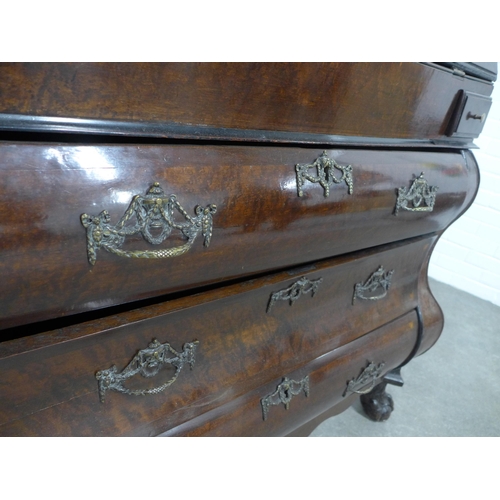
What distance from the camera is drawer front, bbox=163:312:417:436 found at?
27.4 inches

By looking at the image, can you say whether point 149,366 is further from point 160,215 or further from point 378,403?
point 378,403

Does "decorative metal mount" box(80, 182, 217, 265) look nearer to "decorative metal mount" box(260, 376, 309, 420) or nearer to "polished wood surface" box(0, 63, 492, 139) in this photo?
"polished wood surface" box(0, 63, 492, 139)

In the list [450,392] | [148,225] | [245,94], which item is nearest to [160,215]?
[148,225]

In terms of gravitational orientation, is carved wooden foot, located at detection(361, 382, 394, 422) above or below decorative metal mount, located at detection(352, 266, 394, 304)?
below

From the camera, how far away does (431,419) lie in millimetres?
1237

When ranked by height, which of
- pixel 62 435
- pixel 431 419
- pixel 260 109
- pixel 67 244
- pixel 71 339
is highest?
pixel 260 109

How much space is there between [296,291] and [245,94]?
33 cm

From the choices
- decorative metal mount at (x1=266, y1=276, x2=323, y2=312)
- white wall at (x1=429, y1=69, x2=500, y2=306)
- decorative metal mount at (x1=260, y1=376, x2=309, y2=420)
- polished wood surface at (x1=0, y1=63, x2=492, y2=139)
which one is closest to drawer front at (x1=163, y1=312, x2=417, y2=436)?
decorative metal mount at (x1=260, y1=376, x2=309, y2=420)

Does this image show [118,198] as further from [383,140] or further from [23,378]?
[383,140]

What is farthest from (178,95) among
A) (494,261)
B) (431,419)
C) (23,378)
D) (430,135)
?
(494,261)

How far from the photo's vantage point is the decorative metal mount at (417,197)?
0.78 meters

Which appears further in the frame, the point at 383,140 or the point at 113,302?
the point at 383,140

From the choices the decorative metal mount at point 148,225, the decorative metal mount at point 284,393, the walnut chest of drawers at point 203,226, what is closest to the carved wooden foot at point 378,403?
the walnut chest of drawers at point 203,226

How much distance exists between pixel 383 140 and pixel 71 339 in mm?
561
